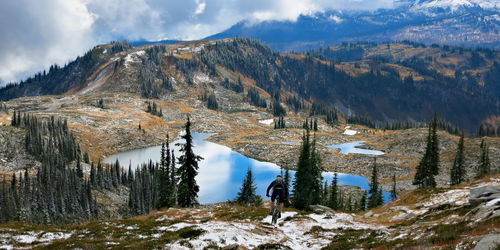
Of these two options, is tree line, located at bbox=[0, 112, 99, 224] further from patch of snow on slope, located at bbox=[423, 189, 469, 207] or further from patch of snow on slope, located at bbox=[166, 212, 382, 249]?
patch of snow on slope, located at bbox=[423, 189, 469, 207]

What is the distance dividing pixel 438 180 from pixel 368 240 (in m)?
107

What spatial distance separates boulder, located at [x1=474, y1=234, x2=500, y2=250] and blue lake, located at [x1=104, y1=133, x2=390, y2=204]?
292 feet

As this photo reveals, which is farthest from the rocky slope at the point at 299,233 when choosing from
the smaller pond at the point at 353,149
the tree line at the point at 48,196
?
the smaller pond at the point at 353,149

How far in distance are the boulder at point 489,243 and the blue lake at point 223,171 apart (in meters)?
89.0

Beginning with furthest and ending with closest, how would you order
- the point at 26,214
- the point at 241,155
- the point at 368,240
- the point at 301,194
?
the point at 241,155 → the point at 26,214 → the point at 301,194 → the point at 368,240

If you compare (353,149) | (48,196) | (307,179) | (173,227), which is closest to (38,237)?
(173,227)

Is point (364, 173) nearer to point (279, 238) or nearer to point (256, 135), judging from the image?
point (256, 135)

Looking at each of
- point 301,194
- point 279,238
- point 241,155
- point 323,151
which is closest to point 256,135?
point 241,155

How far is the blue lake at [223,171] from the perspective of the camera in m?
110

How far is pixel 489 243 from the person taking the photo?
1245 centimetres

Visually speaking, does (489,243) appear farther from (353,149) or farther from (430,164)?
(353,149)

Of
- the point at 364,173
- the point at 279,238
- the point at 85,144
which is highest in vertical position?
the point at 279,238

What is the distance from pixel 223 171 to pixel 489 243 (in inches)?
4930

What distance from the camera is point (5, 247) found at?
75.4ft
